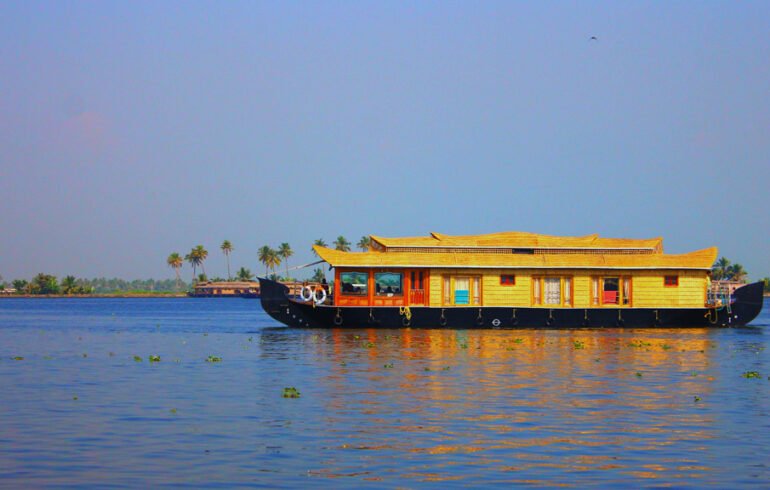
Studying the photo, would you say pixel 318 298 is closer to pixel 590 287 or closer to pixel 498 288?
pixel 498 288

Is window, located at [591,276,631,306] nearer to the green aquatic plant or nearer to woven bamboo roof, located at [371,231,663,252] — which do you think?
woven bamboo roof, located at [371,231,663,252]

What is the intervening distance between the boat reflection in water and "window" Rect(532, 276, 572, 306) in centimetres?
1358

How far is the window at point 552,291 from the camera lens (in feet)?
198

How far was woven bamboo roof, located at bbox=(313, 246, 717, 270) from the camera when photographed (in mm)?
59219

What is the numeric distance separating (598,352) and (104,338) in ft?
98.0

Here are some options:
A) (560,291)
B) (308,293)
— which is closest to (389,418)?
(560,291)

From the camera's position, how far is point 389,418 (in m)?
24.3

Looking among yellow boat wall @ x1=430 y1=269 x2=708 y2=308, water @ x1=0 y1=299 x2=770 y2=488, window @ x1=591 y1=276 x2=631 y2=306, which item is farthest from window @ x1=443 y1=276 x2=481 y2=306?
water @ x1=0 y1=299 x2=770 y2=488

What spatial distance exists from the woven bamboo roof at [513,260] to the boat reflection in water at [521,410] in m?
13.0

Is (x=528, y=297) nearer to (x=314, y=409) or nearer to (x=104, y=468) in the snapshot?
(x=314, y=409)

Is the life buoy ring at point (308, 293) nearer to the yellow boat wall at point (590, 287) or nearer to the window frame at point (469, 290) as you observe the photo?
the yellow boat wall at point (590, 287)

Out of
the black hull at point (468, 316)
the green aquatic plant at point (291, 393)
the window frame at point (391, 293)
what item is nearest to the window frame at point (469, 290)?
the black hull at point (468, 316)

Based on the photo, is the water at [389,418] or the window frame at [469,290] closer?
the water at [389,418]

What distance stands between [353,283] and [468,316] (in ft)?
22.6
